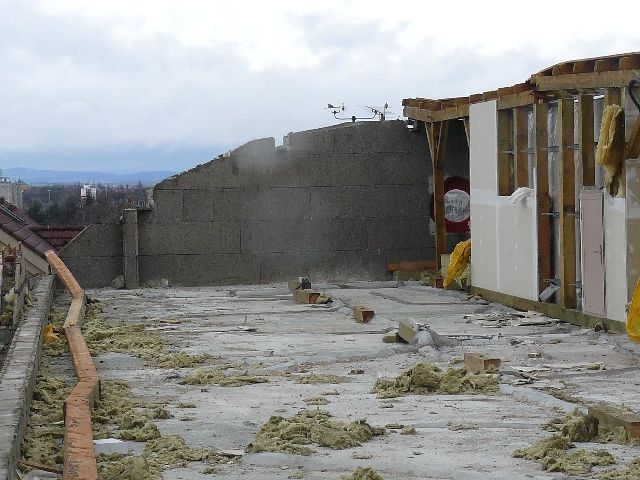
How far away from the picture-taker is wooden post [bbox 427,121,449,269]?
839 inches

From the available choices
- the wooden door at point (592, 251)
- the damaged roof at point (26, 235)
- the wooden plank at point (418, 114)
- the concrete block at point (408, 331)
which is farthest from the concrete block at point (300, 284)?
the damaged roof at point (26, 235)

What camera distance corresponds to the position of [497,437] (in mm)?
8117

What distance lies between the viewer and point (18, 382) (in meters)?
9.43

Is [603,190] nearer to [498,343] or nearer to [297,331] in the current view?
[498,343]

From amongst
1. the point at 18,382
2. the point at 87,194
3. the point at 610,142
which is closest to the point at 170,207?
the point at 610,142

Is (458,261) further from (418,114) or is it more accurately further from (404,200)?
(418,114)

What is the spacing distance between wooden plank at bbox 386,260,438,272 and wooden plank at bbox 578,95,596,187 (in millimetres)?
7642

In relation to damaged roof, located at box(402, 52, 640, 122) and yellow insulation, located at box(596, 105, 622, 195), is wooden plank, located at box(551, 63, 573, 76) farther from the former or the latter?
yellow insulation, located at box(596, 105, 622, 195)

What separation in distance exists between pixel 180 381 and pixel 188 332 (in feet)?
13.4

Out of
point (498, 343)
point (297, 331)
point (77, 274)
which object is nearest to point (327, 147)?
point (77, 274)

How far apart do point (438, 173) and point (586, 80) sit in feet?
25.3

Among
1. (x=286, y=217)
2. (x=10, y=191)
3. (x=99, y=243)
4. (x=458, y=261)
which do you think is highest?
(x=10, y=191)

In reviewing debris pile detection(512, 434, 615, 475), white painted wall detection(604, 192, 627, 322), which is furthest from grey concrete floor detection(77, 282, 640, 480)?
white painted wall detection(604, 192, 627, 322)

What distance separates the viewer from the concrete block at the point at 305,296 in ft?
60.6
